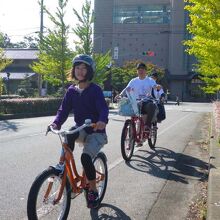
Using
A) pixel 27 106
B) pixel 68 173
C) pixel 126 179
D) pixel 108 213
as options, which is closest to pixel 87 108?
pixel 68 173

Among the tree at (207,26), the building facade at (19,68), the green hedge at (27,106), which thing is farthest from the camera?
the building facade at (19,68)

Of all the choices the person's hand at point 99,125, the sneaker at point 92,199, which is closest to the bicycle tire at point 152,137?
the sneaker at point 92,199

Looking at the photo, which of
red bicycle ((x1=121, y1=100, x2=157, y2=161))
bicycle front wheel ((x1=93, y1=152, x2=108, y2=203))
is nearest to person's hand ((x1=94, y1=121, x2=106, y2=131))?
bicycle front wheel ((x1=93, y1=152, x2=108, y2=203))

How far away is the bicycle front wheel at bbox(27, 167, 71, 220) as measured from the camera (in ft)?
14.1

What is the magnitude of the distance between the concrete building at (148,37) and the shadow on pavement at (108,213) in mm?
74142

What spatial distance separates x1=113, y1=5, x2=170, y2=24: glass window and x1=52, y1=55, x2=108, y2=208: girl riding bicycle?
260 ft

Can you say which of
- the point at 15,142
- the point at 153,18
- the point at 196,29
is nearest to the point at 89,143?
the point at 196,29

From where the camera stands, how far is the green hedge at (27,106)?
23.5m

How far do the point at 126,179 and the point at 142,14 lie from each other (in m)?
78.9

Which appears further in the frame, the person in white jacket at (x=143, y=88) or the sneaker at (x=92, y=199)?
the person in white jacket at (x=143, y=88)

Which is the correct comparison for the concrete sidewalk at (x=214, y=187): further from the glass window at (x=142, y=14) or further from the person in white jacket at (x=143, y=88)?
the glass window at (x=142, y=14)

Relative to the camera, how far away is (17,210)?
5324mm

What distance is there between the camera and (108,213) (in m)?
5.33

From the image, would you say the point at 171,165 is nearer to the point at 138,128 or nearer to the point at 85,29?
the point at 138,128
